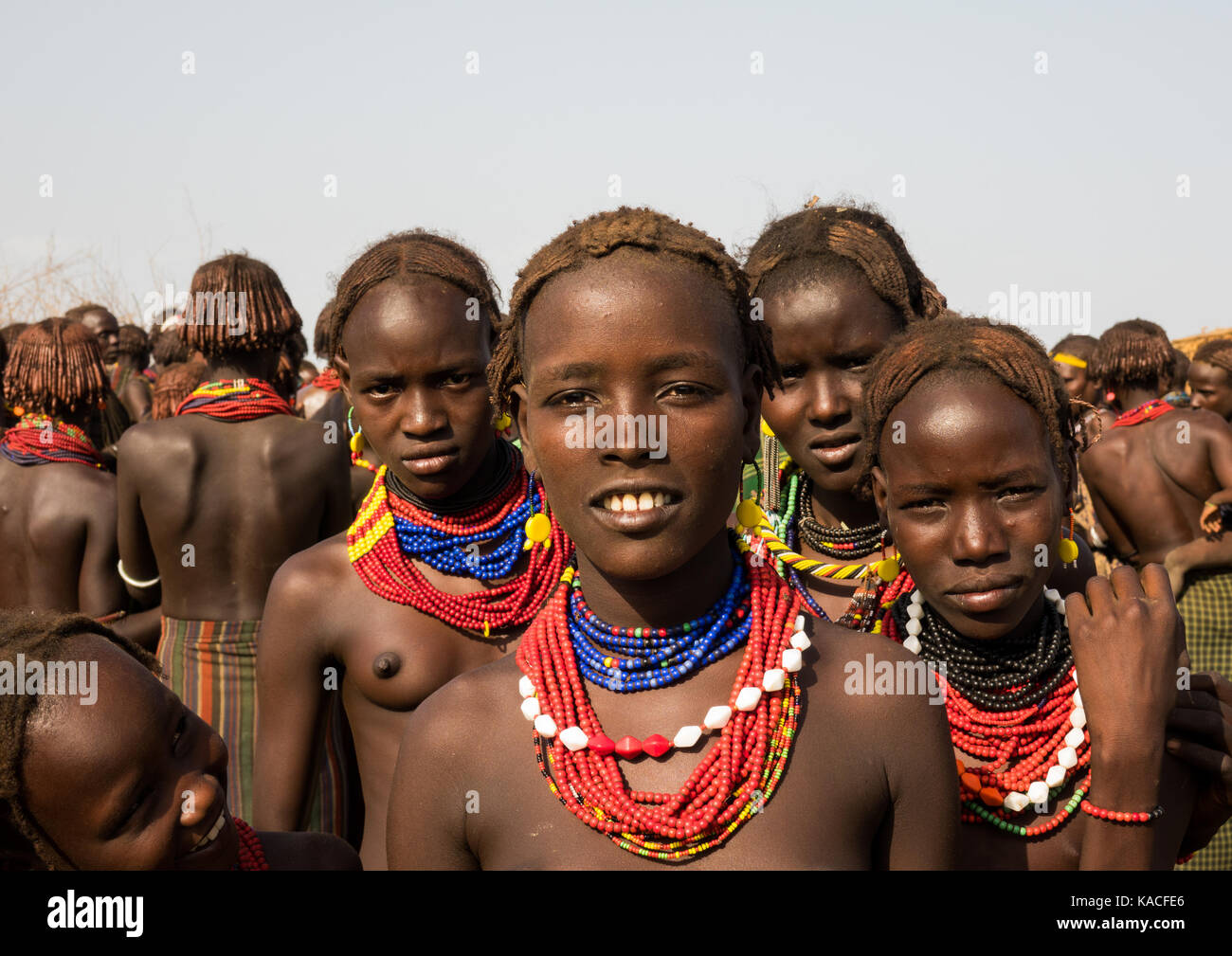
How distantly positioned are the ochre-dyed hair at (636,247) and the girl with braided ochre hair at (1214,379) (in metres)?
9.04

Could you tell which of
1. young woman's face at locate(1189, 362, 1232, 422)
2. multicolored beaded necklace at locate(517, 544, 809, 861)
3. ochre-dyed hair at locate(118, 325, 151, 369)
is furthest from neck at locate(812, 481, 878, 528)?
ochre-dyed hair at locate(118, 325, 151, 369)

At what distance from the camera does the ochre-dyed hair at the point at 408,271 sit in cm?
327

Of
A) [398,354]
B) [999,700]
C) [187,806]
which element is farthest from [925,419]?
[187,806]

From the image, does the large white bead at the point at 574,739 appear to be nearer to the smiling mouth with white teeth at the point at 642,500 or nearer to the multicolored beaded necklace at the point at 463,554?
the smiling mouth with white teeth at the point at 642,500

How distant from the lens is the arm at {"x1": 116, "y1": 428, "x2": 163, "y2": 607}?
5262 millimetres

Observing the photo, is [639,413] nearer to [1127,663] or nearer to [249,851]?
[1127,663]

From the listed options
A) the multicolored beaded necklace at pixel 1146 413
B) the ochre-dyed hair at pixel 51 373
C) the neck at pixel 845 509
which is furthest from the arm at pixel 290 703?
the multicolored beaded necklace at pixel 1146 413

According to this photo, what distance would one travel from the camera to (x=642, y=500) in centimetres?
200

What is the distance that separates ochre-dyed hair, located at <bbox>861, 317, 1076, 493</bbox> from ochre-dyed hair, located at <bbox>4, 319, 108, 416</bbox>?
→ 15.4 feet

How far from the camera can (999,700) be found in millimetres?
2494

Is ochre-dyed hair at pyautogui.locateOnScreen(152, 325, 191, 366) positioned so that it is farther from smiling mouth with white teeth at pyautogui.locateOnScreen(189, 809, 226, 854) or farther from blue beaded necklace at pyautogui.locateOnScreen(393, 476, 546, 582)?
smiling mouth with white teeth at pyautogui.locateOnScreen(189, 809, 226, 854)

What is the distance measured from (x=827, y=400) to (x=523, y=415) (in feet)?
3.22
